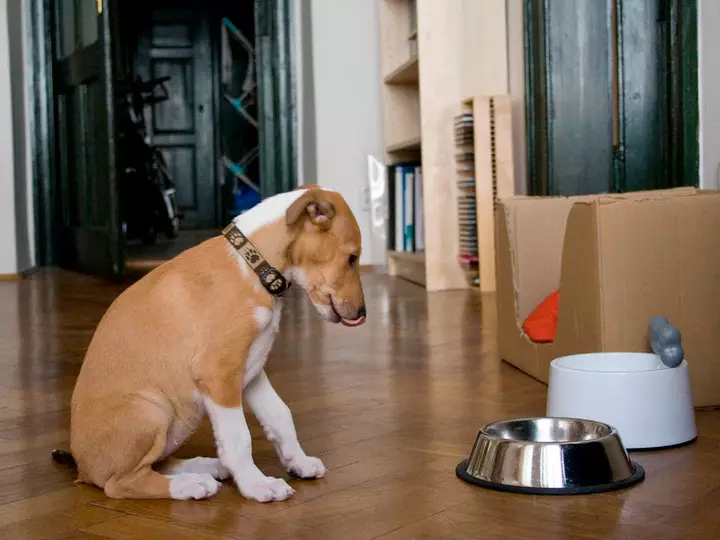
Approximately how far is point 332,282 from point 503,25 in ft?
10.4

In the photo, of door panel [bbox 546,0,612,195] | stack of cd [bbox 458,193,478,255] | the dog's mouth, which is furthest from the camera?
stack of cd [bbox 458,193,478,255]

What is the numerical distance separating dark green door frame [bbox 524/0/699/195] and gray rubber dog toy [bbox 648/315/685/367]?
1.62m

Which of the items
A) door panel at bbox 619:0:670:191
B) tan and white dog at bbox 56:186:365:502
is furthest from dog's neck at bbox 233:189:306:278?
door panel at bbox 619:0:670:191

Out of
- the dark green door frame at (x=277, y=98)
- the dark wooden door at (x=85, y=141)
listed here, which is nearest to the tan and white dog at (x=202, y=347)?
the dark wooden door at (x=85, y=141)

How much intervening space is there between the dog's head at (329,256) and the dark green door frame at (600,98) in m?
2.06

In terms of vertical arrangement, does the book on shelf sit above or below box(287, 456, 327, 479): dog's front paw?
above

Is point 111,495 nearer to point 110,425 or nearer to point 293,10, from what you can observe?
point 110,425

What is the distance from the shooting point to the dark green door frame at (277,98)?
5898mm

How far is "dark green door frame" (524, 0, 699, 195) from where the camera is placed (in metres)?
3.55

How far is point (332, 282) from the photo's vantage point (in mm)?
1541

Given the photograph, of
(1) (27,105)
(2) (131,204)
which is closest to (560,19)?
(1) (27,105)

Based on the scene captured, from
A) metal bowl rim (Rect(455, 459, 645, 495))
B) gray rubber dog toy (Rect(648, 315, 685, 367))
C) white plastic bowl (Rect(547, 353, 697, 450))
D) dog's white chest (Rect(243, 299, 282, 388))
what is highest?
dog's white chest (Rect(243, 299, 282, 388))

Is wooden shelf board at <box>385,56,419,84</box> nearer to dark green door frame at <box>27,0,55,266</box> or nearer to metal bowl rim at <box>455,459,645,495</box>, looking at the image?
dark green door frame at <box>27,0,55,266</box>

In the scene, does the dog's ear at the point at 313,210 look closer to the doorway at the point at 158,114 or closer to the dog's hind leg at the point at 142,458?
the dog's hind leg at the point at 142,458
